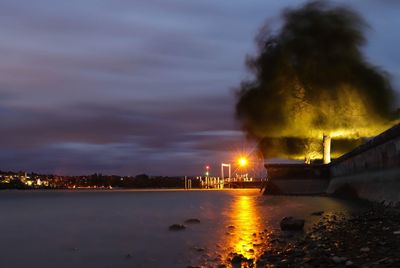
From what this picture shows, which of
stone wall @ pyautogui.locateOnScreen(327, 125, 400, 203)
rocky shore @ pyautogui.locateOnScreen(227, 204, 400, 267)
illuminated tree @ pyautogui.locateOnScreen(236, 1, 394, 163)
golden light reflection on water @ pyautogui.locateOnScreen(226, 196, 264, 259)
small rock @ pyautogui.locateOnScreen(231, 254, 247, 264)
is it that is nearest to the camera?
rocky shore @ pyautogui.locateOnScreen(227, 204, 400, 267)

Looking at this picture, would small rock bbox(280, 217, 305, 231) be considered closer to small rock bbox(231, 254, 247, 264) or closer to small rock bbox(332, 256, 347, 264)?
small rock bbox(231, 254, 247, 264)

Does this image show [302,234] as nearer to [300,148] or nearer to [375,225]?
[375,225]

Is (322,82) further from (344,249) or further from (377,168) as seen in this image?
(344,249)

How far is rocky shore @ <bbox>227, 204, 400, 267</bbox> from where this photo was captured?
992 centimetres

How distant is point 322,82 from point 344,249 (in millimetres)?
37398

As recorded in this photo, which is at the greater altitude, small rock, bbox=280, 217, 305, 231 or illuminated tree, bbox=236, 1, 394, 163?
illuminated tree, bbox=236, 1, 394, 163

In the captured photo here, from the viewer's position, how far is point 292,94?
48656 millimetres

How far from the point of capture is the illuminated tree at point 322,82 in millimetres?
47406

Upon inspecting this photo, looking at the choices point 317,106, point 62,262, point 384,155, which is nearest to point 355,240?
point 62,262

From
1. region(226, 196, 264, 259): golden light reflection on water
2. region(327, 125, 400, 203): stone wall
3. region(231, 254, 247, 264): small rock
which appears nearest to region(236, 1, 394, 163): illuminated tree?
region(327, 125, 400, 203): stone wall

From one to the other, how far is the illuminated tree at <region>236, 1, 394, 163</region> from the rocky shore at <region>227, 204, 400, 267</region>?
106 feet

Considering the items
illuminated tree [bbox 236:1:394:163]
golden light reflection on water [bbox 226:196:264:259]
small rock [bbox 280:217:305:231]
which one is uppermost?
illuminated tree [bbox 236:1:394:163]

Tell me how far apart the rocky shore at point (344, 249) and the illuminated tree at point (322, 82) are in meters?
32.3

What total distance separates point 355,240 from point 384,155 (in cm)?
1122
